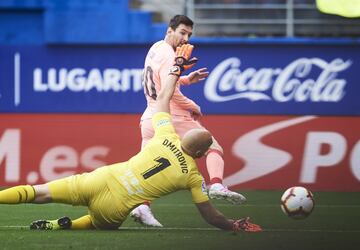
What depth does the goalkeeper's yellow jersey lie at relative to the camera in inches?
317

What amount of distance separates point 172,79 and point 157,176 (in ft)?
3.47

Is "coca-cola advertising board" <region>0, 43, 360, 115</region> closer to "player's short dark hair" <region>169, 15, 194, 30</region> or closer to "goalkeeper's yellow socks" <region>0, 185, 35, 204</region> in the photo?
"player's short dark hair" <region>169, 15, 194, 30</region>

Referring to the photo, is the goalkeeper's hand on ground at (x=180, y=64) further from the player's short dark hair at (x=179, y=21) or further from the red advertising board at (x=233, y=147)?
the red advertising board at (x=233, y=147)

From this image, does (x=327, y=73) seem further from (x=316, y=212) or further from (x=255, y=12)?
(x=316, y=212)

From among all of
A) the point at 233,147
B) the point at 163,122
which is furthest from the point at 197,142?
the point at 233,147

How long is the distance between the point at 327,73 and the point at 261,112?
1.19 metres

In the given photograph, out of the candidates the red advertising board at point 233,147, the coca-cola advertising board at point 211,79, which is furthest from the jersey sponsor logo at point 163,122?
the coca-cola advertising board at point 211,79

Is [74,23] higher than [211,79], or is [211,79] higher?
[74,23]

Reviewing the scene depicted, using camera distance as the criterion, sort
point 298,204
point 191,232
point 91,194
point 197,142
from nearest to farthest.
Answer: point 197,142, point 91,194, point 191,232, point 298,204

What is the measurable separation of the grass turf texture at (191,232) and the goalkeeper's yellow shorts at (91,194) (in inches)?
7.6

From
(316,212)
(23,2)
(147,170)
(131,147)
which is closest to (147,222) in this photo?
(147,170)

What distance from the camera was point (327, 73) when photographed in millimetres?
15531

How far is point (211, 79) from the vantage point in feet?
51.3

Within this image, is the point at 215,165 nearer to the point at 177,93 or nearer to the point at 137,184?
the point at 177,93
